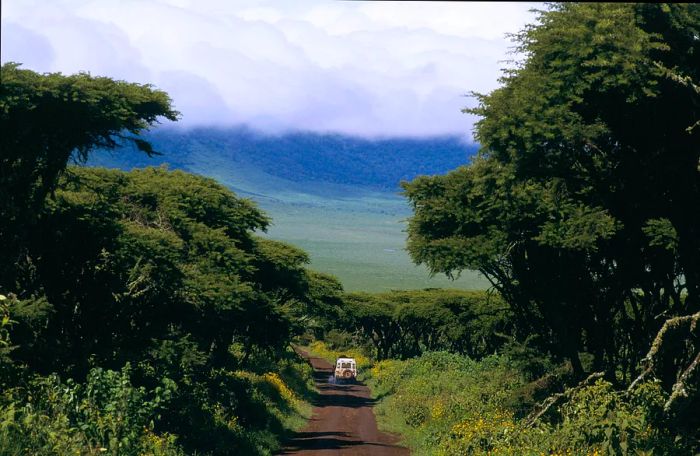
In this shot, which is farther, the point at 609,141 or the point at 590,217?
the point at 590,217

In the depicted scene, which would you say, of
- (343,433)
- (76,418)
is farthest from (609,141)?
(343,433)

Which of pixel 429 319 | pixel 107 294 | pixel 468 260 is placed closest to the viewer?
pixel 468 260

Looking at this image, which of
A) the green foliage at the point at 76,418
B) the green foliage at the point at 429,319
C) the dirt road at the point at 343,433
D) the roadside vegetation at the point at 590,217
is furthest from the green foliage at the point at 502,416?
the green foliage at the point at 429,319

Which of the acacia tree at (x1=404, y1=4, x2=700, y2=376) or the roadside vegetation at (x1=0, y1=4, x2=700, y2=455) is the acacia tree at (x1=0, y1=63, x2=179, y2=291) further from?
the acacia tree at (x1=404, y1=4, x2=700, y2=376)

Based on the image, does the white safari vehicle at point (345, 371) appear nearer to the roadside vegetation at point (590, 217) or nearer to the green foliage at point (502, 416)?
the green foliage at point (502, 416)

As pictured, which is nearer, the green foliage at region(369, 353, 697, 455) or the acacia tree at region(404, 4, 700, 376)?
the green foliage at region(369, 353, 697, 455)

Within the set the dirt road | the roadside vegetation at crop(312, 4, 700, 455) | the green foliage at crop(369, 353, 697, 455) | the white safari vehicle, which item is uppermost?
the roadside vegetation at crop(312, 4, 700, 455)

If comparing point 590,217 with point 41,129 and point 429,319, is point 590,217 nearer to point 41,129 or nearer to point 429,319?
point 41,129

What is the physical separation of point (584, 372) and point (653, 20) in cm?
1017

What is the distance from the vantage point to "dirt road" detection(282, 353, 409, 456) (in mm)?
24781

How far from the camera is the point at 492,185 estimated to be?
62.2 feet

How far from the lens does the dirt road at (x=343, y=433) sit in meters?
24.8

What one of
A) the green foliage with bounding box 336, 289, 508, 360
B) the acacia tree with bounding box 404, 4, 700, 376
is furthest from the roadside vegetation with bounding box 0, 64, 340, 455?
the green foliage with bounding box 336, 289, 508, 360

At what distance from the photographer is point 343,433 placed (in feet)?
98.7
